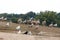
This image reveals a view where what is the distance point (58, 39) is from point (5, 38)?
272 centimetres

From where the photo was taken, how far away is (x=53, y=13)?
131 feet

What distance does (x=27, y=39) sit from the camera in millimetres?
11672

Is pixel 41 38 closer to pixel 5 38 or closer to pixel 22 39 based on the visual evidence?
pixel 22 39

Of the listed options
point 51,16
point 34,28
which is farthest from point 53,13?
point 34,28

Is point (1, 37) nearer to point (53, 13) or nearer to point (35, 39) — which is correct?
point (35, 39)

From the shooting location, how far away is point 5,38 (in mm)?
11438

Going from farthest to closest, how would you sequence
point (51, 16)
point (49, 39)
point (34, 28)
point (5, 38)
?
1. point (51, 16)
2. point (34, 28)
3. point (49, 39)
4. point (5, 38)

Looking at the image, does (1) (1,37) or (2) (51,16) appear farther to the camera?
(2) (51,16)

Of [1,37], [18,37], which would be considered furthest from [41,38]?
[1,37]

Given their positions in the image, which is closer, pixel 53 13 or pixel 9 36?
pixel 9 36

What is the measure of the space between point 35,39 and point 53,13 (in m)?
28.2

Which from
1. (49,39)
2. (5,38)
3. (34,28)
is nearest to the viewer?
(5,38)

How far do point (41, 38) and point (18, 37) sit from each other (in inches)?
45.8

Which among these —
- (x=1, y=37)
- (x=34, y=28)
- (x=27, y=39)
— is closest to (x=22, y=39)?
(x=27, y=39)
